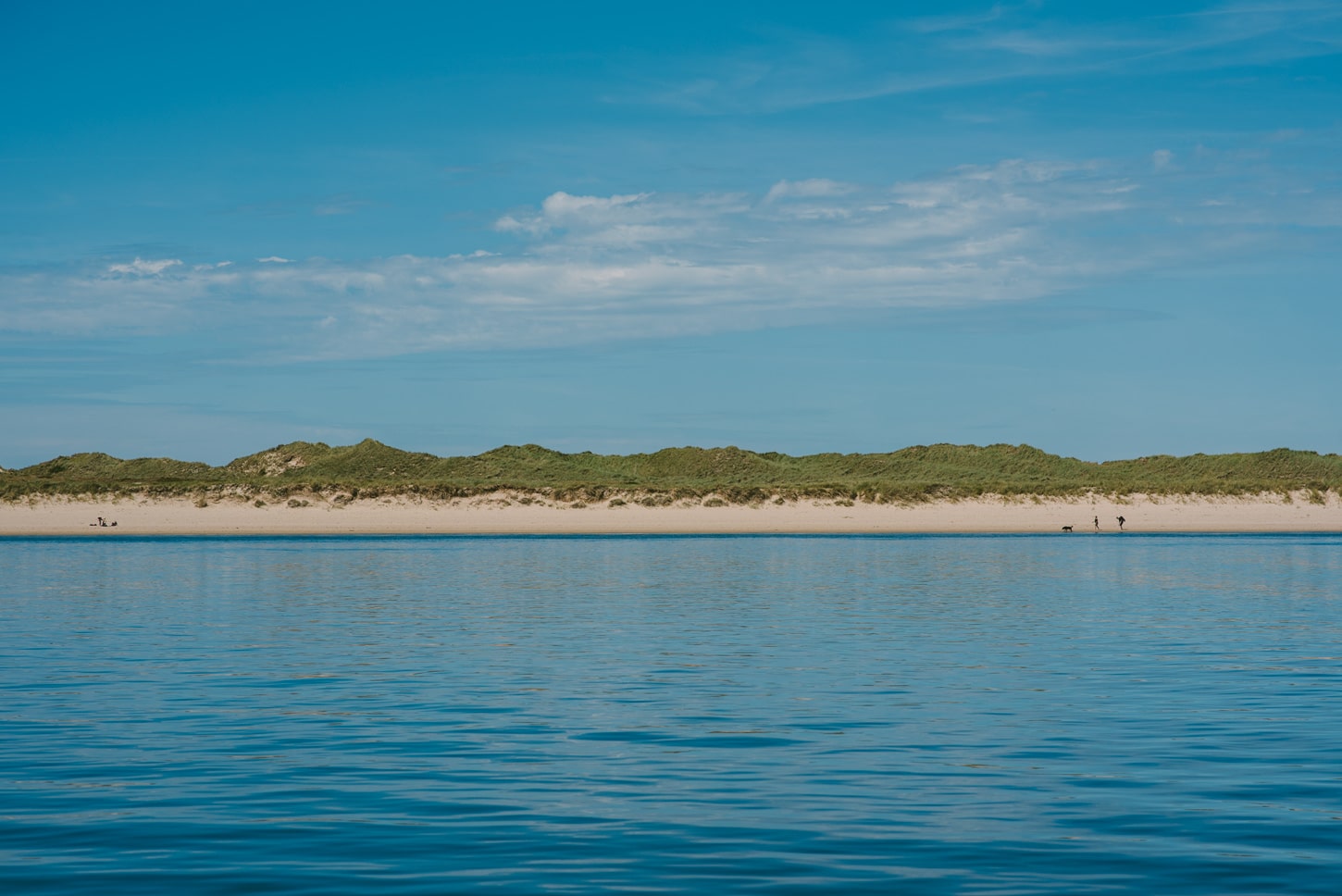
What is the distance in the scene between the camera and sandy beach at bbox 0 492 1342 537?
289 ft

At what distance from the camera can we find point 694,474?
142 metres

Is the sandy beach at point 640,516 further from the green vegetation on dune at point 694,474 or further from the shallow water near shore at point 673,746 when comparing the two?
the shallow water near shore at point 673,746

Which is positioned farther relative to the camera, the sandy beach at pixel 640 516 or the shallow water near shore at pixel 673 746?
the sandy beach at pixel 640 516

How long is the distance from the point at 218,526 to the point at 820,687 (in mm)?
76280

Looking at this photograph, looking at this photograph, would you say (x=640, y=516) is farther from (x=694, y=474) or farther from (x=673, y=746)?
(x=673, y=746)

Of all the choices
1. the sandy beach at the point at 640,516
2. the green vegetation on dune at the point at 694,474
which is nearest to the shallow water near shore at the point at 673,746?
the sandy beach at the point at 640,516

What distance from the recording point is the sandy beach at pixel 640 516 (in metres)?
87.9

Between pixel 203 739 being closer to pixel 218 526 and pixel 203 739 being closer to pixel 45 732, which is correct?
pixel 45 732

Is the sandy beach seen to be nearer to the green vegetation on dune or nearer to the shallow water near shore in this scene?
the green vegetation on dune

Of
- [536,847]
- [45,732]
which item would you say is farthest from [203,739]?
[536,847]

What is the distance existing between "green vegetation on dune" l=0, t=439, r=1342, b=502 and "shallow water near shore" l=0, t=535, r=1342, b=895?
66.8 metres

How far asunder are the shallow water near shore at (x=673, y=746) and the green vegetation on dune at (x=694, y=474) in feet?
219

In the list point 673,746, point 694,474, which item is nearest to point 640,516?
point 694,474

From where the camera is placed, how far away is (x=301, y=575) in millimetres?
43781
